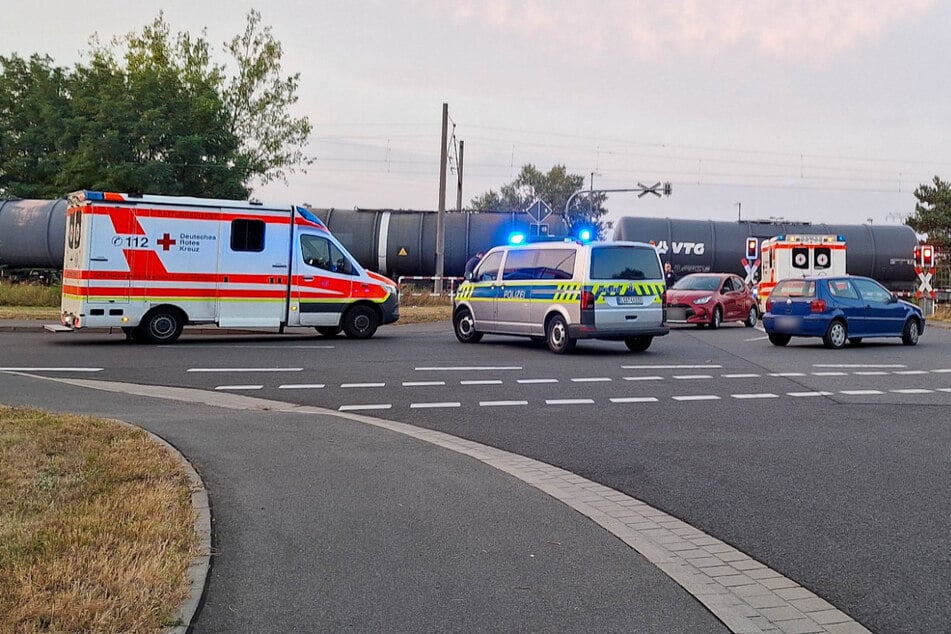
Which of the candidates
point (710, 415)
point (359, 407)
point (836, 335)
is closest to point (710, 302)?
point (836, 335)

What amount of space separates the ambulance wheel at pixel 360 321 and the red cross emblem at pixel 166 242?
390cm

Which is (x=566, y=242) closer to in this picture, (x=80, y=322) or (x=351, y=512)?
Result: (x=80, y=322)

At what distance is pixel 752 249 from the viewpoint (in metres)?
38.2

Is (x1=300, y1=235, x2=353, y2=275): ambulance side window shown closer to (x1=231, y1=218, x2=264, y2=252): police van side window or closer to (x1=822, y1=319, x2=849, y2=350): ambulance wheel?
(x1=231, y1=218, x2=264, y2=252): police van side window

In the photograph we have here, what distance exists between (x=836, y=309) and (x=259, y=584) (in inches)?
706

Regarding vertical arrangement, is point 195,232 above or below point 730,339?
above

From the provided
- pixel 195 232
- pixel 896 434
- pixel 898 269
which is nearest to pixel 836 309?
pixel 896 434

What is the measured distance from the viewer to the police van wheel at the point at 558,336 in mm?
18562

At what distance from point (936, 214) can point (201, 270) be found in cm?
4179

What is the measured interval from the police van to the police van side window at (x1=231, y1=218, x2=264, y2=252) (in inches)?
191

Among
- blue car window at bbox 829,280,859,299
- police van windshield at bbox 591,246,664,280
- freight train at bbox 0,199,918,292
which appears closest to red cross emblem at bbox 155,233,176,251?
police van windshield at bbox 591,246,664,280

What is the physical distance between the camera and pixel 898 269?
41469mm

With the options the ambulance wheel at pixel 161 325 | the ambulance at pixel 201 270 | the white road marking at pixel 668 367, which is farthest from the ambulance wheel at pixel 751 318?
the ambulance wheel at pixel 161 325

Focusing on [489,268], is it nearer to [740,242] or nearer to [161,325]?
[161,325]
